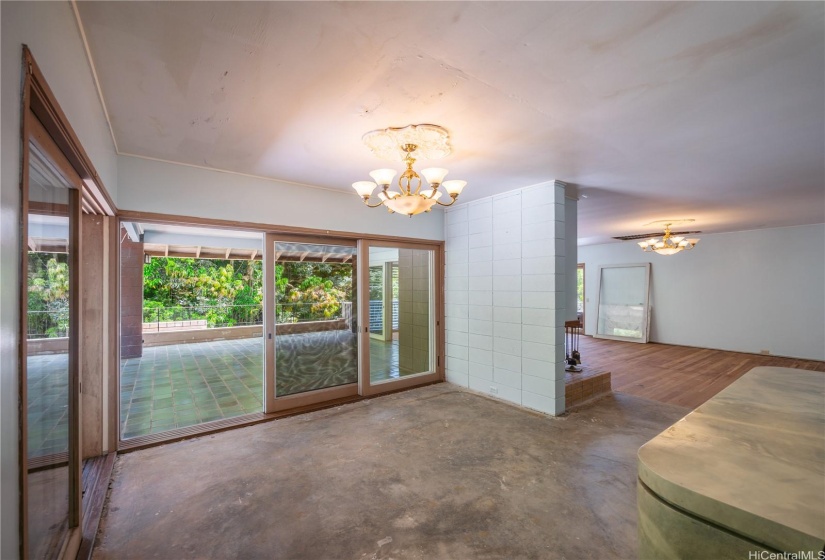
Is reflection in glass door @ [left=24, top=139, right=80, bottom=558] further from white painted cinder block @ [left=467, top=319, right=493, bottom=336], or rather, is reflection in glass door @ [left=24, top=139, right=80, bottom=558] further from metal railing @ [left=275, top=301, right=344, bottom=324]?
white painted cinder block @ [left=467, top=319, right=493, bottom=336]

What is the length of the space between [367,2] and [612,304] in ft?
30.7

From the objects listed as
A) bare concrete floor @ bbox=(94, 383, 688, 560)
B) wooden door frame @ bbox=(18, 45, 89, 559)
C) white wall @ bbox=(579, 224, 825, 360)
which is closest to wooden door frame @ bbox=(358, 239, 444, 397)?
bare concrete floor @ bbox=(94, 383, 688, 560)

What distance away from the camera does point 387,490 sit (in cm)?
241

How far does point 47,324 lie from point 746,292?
9847mm

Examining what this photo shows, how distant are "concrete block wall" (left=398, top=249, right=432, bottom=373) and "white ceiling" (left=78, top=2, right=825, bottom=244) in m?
1.97

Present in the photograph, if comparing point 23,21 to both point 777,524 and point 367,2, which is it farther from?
point 777,524

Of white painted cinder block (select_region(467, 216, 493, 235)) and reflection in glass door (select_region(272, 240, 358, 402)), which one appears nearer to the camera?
reflection in glass door (select_region(272, 240, 358, 402))

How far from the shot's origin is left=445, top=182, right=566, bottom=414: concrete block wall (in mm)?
3742

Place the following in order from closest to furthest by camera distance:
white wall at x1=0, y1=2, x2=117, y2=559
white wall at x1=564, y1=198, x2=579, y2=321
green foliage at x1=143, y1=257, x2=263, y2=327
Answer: white wall at x1=0, y1=2, x2=117, y2=559, white wall at x1=564, y1=198, x2=579, y2=321, green foliage at x1=143, y1=257, x2=263, y2=327

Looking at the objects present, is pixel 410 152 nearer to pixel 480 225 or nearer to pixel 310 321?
pixel 480 225

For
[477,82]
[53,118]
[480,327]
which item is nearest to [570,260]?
[480,327]

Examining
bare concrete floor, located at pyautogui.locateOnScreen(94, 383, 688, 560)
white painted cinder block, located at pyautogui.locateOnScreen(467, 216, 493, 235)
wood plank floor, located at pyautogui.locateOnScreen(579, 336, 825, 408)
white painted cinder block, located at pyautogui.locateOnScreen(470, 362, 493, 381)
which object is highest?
white painted cinder block, located at pyautogui.locateOnScreen(467, 216, 493, 235)

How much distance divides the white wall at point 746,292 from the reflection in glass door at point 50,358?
9792 millimetres

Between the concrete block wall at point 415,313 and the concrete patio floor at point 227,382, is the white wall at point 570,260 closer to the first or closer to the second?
the concrete block wall at point 415,313
